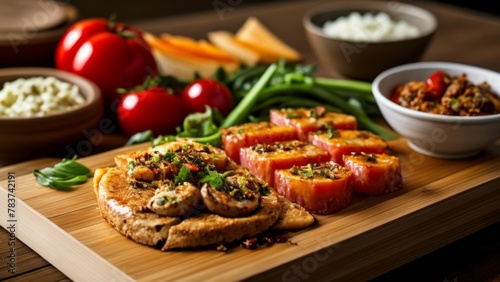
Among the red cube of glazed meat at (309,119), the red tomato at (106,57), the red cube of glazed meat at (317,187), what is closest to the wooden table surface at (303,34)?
the red tomato at (106,57)

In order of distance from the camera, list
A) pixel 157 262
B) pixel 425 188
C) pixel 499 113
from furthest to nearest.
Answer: pixel 499 113 → pixel 425 188 → pixel 157 262

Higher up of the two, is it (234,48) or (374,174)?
(374,174)

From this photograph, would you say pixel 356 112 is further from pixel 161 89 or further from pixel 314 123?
pixel 161 89

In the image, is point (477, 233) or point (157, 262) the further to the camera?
point (477, 233)

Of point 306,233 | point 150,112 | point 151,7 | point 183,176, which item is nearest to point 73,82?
point 150,112

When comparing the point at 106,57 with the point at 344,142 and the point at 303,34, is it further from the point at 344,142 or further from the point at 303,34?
the point at 303,34

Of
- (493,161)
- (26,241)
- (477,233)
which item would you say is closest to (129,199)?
(26,241)

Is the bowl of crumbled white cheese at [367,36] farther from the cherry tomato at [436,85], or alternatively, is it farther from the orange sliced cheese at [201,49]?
the cherry tomato at [436,85]
